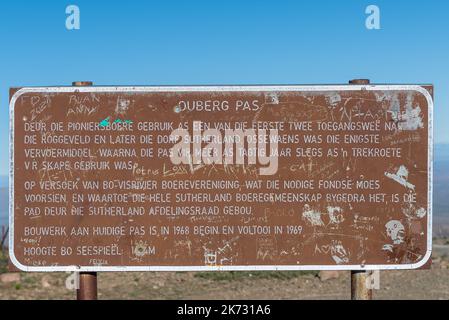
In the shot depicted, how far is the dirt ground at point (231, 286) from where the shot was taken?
19078 millimetres

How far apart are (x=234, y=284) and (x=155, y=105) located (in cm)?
1384

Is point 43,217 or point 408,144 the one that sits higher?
point 408,144

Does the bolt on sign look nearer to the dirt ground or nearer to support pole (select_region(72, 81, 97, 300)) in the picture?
support pole (select_region(72, 81, 97, 300))

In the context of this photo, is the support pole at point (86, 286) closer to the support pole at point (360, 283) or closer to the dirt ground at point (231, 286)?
the support pole at point (360, 283)

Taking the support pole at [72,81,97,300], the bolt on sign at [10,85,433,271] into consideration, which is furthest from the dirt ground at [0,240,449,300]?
the bolt on sign at [10,85,433,271]

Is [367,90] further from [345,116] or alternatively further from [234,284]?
[234,284]

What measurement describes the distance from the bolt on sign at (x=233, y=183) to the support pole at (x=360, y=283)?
5.7 inches

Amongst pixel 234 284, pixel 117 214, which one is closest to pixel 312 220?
pixel 117 214

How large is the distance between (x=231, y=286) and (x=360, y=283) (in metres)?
13.1

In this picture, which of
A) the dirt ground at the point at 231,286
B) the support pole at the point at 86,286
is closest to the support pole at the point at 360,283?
the support pole at the point at 86,286

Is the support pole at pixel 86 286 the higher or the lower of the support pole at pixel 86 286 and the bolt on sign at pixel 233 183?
the lower

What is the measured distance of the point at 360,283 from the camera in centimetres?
777

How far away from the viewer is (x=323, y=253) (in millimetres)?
7664

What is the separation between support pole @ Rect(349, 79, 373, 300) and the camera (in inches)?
306
